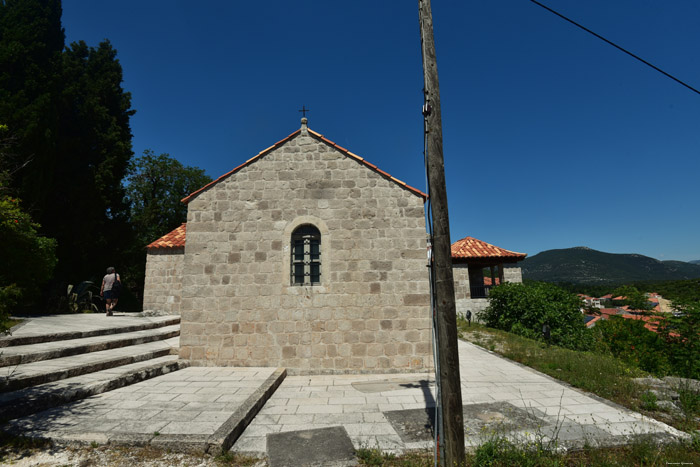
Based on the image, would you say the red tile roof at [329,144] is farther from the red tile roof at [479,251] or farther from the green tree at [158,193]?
the green tree at [158,193]

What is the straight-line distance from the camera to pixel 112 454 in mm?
3586

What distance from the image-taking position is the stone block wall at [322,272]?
7543 millimetres

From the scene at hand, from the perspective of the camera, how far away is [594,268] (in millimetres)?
105688

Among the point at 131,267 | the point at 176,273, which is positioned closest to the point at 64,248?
the point at 176,273

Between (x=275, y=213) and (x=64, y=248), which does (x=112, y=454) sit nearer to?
(x=275, y=213)

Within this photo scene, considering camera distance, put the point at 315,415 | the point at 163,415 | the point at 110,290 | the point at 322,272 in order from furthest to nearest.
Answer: the point at 110,290 < the point at 322,272 < the point at 315,415 < the point at 163,415

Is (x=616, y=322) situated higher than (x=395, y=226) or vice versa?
(x=395, y=226)

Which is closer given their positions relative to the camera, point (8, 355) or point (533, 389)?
point (8, 355)

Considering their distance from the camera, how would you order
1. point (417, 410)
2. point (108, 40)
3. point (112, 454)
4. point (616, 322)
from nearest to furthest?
point (112, 454), point (417, 410), point (616, 322), point (108, 40)

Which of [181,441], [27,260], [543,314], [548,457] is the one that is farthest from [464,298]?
[27,260]

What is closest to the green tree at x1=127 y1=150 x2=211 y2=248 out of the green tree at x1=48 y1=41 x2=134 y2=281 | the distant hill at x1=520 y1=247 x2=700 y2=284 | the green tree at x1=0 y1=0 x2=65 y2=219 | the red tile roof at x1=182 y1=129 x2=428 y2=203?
the green tree at x1=48 y1=41 x2=134 y2=281

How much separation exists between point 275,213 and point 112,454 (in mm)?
5374

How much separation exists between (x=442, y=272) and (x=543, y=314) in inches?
466

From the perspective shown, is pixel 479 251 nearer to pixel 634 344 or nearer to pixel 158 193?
pixel 634 344
